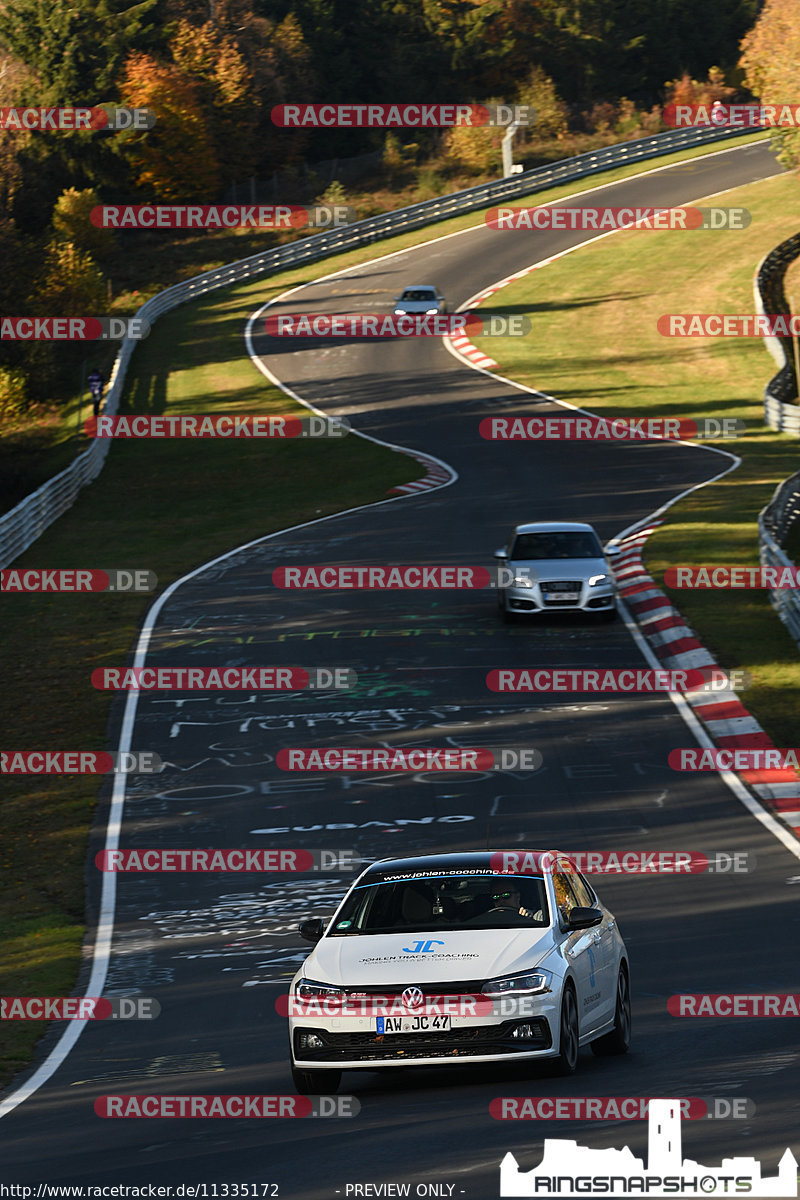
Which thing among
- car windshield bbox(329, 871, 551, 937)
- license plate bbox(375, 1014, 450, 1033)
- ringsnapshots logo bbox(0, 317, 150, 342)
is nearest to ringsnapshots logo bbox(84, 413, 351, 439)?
ringsnapshots logo bbox(0, 317, 150, 342)

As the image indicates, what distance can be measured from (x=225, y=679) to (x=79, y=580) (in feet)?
29.4

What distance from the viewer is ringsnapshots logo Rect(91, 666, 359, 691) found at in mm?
24438

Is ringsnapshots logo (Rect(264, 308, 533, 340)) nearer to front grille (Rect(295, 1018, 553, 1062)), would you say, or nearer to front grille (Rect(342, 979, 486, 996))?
front grille (Rect(342, 979, 486, 996))

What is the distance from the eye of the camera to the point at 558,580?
2730 cm

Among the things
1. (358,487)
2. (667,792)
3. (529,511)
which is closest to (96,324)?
(358,487)

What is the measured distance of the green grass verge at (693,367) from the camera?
82.9 feet

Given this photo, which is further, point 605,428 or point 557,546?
point 605,428

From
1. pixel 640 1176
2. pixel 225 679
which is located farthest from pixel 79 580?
pixel 640 1176

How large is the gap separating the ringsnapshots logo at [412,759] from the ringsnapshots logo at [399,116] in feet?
237

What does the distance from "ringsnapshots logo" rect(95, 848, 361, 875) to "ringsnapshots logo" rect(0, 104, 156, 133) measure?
6812 centimetres

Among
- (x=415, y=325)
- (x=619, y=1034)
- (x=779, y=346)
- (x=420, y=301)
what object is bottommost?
(x=619, y=1034)

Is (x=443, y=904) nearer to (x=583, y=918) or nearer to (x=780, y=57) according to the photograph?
(x=583, y=918)

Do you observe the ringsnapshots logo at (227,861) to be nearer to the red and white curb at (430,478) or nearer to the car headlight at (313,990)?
the car headlight at (313,990)

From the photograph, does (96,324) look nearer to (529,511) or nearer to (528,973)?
(529,511)
